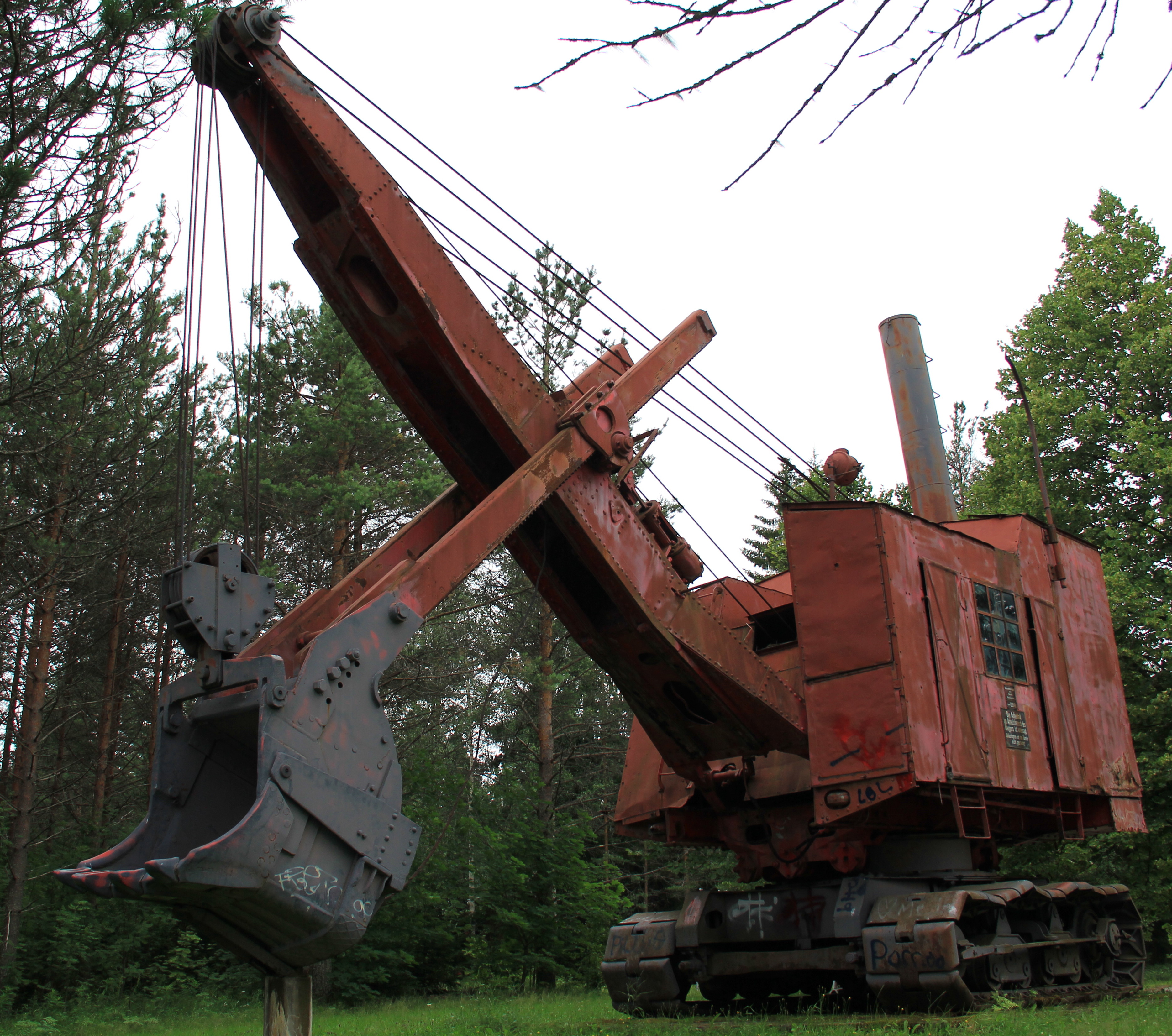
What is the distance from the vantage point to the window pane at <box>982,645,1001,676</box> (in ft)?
27.7

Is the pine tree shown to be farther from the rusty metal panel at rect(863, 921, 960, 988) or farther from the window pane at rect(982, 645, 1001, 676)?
the rusty metal panel at rect(863, 921, 960, 988)

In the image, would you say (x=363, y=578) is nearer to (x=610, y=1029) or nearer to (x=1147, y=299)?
(x=610, y=1029)

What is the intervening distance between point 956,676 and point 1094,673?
2.67m

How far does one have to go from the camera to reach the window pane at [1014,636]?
8.85m

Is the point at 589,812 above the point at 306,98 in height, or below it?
below

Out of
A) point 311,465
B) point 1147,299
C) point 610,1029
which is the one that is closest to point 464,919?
point 311,465

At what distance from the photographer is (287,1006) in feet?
17.5

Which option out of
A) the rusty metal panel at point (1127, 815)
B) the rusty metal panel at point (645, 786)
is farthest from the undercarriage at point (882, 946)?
the rusty metal panel at point (645, 786)

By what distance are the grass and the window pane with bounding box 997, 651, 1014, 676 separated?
2555mm

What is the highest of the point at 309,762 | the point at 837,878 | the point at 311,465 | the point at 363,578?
the point at 311,465

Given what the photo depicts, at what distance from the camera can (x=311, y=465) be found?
17109mm

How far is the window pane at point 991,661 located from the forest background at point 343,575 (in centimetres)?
673

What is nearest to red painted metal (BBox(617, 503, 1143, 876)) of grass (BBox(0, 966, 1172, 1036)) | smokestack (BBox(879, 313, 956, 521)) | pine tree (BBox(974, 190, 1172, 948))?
grass (BBox(0, 966, 1172, 1036))

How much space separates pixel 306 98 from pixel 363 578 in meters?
3.01
